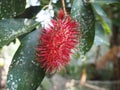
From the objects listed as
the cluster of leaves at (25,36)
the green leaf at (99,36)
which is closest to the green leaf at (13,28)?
the cluster of leaves at (25,36)

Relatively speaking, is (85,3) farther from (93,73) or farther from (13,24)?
(93,73)

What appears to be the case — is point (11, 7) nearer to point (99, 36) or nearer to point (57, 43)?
point (57, 43)

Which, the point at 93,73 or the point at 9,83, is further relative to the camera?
the point at 93,73

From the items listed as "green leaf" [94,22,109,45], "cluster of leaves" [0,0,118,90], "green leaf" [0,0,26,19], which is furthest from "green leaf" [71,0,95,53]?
"green leaf" [94,22,109,45]

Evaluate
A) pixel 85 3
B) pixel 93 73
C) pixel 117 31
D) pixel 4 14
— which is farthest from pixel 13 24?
pixel 93 73

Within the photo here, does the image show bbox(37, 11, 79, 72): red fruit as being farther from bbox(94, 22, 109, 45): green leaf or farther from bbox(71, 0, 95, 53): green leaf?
bbox(94, 22, 109, 45): green leaf

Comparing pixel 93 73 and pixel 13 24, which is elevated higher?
pixel 13 24

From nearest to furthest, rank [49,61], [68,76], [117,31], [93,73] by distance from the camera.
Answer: [49,61], [68,76], [117,31], [93,73]

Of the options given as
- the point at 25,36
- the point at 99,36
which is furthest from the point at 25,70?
the point at 99,36

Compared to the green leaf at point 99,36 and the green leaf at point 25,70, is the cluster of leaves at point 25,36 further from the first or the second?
the green leaf at point 99,36
